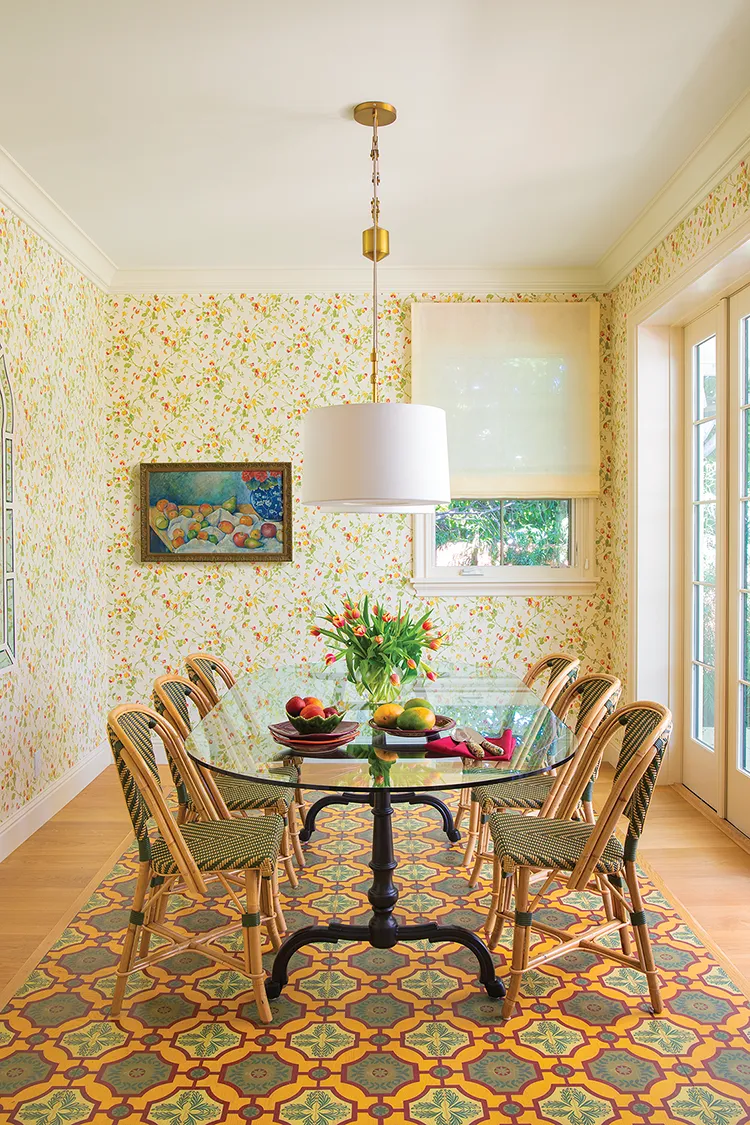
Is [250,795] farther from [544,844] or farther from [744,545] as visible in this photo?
[744,545]

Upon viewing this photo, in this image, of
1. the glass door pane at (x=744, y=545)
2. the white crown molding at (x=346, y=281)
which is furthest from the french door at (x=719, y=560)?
the white crown molding at (x=346, y=281)

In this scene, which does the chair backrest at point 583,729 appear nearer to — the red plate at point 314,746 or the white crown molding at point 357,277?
the red plate at point 314,746

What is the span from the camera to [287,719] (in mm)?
2852

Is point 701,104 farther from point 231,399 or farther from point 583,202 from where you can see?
point 231,399

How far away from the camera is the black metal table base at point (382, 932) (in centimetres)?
253

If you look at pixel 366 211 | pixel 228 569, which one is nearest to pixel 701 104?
pixel 366 211

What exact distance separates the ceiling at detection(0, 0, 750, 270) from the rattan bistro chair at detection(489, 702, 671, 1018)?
2064 mm

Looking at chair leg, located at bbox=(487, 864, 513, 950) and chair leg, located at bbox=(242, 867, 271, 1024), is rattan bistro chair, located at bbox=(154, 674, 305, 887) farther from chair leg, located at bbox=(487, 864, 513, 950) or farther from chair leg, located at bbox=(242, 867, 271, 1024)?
chair leg, located at bbox=(487, 864, 513, 950)

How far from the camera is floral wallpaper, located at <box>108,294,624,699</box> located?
5.04 metres

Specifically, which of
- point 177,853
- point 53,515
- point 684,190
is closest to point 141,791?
point 177,853

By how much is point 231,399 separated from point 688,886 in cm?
352

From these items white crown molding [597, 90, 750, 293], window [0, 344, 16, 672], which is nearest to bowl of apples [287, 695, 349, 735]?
window [0, 344, 16, 672]

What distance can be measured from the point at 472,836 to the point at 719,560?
69.1 inches

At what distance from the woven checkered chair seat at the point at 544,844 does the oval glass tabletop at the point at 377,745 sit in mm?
294
